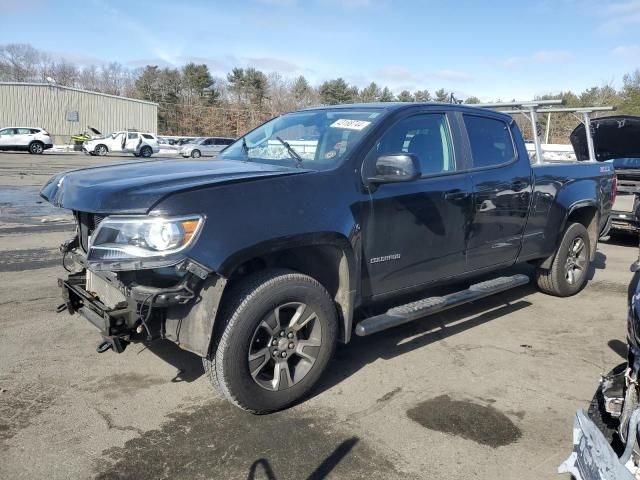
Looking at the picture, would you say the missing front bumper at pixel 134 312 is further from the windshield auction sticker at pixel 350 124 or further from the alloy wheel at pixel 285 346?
the windshield auction sticker at pixel 350 124

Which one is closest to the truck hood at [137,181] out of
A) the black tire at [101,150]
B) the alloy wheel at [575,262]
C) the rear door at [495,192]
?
the rear door at [495,192]

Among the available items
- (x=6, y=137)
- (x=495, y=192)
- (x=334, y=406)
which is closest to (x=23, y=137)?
(x=6, y=137)

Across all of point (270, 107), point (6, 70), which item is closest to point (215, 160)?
point (270, 107)

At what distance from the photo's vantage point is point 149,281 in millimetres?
2967

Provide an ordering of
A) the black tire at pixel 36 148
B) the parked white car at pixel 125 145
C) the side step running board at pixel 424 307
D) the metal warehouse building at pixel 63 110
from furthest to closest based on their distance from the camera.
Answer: the metal warehouse building at pixel 63 110 < the parked white car at pixel 125 145 < the black tire at pixel 36 148 < the side step running board at pixel 424 307

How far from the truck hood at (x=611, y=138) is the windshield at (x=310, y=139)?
6.97m

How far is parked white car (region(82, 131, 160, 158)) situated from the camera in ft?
118

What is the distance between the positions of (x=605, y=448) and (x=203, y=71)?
69583 mm

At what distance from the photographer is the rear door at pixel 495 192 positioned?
4512 millimetres

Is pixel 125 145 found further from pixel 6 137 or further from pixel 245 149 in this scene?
pixel 245 149

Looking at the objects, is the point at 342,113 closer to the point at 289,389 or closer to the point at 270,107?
the point at 289,389

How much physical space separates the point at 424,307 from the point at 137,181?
87.3 inches

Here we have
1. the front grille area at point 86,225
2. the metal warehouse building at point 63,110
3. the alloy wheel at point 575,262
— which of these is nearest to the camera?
the front grille area at point 86,225

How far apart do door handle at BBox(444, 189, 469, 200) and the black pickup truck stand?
0.05ft
